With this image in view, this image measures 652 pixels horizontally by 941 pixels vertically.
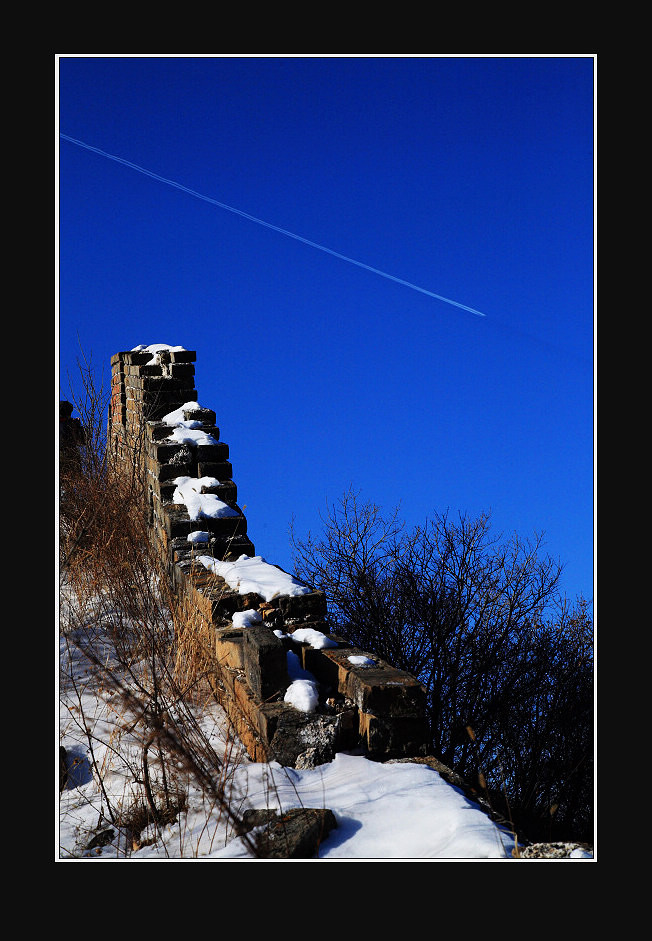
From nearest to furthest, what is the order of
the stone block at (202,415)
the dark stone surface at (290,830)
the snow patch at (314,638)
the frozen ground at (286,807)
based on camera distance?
the dark stone surface at (290,830) → the frozen ground at (286,807) → the snow patch at (314,638) → the stone block at (202,415)

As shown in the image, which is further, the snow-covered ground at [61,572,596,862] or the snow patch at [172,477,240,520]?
the snow patch at [172,477,240,520]

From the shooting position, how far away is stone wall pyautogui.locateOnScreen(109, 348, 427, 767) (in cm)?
396

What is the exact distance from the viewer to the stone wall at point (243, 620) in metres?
3.96

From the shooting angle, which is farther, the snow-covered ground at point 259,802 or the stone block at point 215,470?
the stone block at point 215,470

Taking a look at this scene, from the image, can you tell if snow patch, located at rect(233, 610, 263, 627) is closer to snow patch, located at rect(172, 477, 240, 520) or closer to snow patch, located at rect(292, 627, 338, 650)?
snow patch, located at rect(292, 627, 338, 650)

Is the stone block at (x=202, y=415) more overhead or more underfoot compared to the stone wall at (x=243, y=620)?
more overhead

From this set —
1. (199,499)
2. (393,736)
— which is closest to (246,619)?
(393,736)

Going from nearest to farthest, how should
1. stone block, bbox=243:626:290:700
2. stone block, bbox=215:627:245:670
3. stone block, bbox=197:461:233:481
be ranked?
stone block, bbox=243:626:290:700 → stone block, bbox=215:627:245:670 → stone block, bbox=197:461:233:481

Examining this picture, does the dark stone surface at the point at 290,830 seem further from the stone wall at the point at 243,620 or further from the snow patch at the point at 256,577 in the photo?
the snow patch at the point at 256,577

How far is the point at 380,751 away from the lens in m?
3.95

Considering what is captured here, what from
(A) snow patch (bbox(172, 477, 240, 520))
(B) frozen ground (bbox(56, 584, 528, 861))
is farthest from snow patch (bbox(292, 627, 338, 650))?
(A) snow patch (bbox(172, 477, 240, 520))

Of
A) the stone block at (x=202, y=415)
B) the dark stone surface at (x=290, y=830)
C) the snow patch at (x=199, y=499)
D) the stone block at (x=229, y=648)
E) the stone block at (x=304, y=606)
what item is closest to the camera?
the dark stone surface at (x=290, y=830)

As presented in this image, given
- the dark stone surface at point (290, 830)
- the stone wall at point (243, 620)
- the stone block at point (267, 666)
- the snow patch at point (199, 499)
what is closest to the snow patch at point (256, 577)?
the stone wall at point (243, 620)
